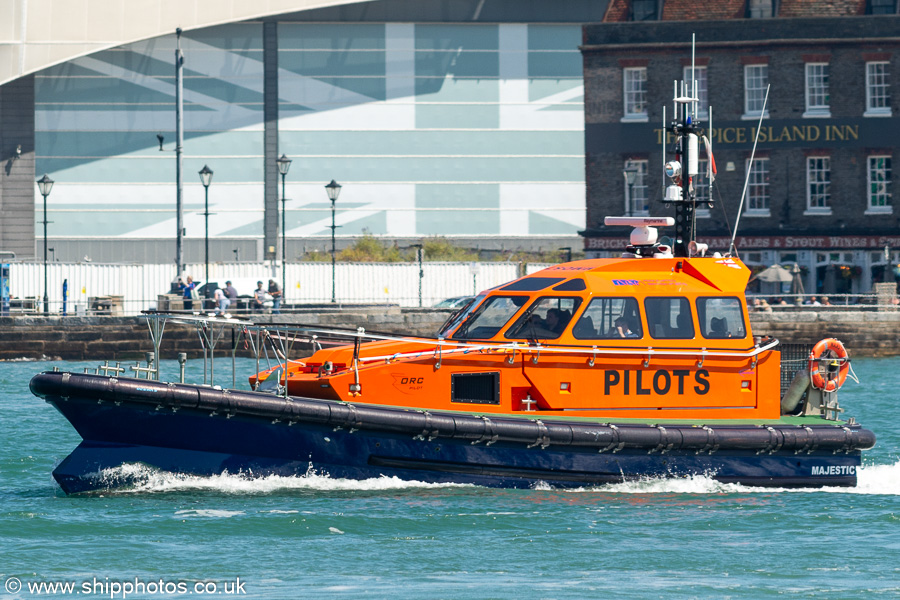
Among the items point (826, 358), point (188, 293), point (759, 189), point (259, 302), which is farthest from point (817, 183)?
point (826, 358)

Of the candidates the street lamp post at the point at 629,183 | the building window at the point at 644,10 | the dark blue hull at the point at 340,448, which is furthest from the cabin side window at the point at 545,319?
the building window at the point at 644,10

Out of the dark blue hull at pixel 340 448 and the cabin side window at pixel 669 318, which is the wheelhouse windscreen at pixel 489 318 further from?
the cabin side window at pixel 669 318

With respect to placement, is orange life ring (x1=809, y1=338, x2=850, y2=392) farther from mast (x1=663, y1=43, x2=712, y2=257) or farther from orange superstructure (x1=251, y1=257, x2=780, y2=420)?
mast (x1=663, y1=43, x2=712, y2=257)

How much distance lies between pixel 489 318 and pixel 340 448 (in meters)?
2.07

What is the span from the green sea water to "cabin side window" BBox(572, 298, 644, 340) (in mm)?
1546

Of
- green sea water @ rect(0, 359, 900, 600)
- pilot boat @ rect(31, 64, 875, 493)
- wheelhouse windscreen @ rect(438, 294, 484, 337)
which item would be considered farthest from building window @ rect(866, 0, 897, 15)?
wheelhouse windscreen @ rect(438, 294, 484, 337)

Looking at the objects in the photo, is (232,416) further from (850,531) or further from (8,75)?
(8,75)

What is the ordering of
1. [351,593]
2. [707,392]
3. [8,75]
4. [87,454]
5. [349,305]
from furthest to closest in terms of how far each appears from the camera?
[8,75] → [349,305] → [707,392] → [87,454] → [351,593]

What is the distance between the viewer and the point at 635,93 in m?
A: 39.7

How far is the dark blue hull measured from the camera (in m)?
12.1

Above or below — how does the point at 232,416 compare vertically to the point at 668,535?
above

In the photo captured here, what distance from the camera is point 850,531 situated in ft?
39.3

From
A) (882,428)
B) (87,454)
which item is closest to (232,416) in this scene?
(87,454)

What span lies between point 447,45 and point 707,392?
4954 centimetres
